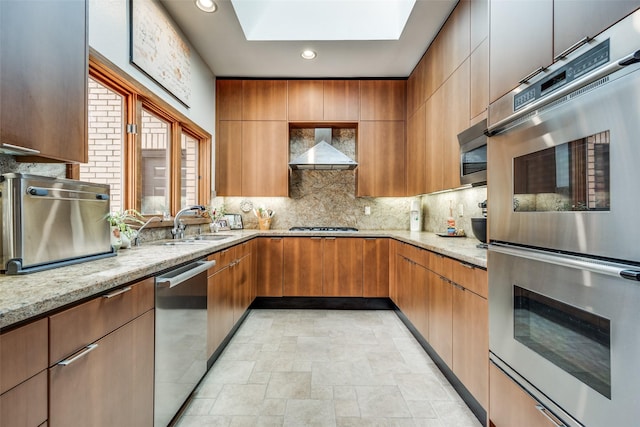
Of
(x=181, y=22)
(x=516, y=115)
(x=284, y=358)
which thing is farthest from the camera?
(x=181, y=22)

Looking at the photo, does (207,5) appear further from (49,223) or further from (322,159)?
(49,223)

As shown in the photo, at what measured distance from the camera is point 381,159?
3947 millimetres

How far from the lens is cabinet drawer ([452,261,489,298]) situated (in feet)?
5.04

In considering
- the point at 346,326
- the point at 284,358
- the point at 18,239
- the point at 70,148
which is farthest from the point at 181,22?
the point at 346,326

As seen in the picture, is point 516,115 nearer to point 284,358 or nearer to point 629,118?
point 629,118

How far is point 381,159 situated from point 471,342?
2704mm

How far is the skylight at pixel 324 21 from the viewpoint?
3.00 m

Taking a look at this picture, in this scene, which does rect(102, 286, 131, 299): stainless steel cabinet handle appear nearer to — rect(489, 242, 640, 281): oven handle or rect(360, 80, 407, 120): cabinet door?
rect(489, 242, 640, 281): oven handle

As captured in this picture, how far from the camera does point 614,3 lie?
85 centimetres

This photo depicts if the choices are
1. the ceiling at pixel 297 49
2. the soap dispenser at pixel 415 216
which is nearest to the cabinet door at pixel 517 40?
the ceiling at pixel 297 49

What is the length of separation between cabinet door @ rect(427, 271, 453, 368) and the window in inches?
93.3

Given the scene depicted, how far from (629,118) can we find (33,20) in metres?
1.97

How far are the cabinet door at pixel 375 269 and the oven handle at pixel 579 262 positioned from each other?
2.28 meters

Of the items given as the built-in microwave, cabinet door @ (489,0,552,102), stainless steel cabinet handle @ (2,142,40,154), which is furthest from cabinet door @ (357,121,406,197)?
stainless steel cabinet handle @ (2,142,40,154)
